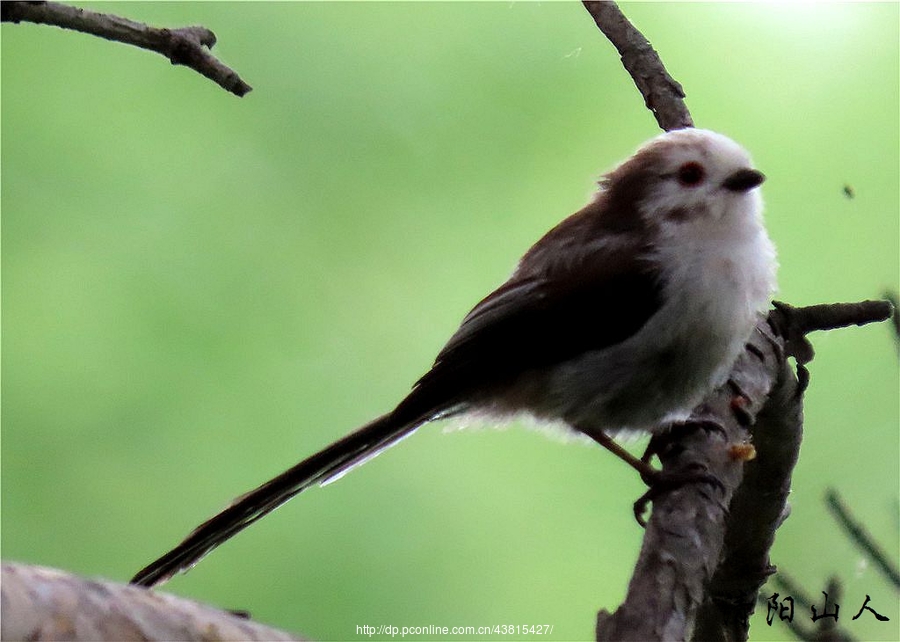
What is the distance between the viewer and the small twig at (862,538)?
1.35m

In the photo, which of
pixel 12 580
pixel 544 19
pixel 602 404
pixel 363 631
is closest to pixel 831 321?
pixel 602 404

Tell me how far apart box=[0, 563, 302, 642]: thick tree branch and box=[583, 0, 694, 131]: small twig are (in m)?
1.97

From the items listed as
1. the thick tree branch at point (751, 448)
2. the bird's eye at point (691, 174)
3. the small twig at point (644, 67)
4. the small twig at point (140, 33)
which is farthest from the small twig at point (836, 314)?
the small twig at point (140, 33)

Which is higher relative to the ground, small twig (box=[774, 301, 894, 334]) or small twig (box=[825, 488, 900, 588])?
small twig (box=[774, 301, 894, 334])

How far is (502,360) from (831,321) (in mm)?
734

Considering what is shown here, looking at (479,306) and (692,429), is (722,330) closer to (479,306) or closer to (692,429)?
(692,429)

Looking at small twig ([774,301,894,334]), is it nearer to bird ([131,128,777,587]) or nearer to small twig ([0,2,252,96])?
bird ([131,128,777,587])

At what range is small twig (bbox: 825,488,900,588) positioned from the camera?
1.35 m

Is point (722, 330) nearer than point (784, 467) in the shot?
Yes

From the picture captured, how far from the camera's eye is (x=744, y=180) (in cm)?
214

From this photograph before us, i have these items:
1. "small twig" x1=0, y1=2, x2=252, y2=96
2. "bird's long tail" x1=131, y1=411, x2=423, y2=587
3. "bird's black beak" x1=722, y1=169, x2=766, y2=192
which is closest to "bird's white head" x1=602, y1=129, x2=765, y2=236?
"bird's black beak" x1=722, y1=169, x2=766, y2=192

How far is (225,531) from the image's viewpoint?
2.01m

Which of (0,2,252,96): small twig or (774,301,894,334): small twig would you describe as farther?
(774,301,894,334): small twig

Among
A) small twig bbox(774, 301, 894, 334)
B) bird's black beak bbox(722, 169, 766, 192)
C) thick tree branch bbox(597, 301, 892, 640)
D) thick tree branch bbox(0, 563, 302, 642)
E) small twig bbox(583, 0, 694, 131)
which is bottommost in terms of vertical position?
thick tree branch bbox(0, 563, 302, 642)
